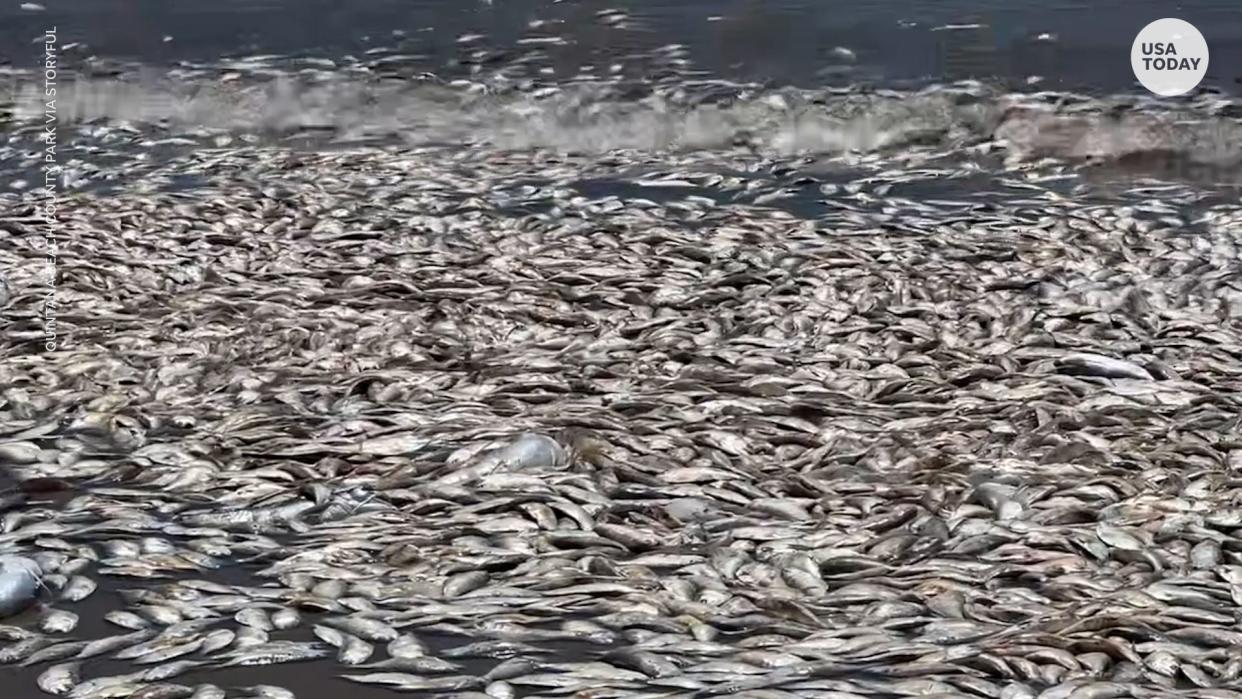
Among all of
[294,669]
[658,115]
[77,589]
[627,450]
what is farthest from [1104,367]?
[658,115]

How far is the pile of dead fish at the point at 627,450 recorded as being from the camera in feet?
15.3

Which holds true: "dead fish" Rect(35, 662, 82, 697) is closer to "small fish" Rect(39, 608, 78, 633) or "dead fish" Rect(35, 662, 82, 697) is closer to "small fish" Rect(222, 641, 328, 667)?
"small fish" Rect(39, 608, 78, 633)

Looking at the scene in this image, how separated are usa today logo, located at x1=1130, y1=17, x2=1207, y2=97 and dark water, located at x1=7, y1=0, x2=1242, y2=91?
0.15 m

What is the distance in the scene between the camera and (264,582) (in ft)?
17.3

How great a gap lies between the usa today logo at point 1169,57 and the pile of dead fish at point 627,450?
4416 mm

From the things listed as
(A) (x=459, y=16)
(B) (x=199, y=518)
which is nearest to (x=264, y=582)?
(B) (x=199, y=518)

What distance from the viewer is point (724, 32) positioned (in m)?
18.0

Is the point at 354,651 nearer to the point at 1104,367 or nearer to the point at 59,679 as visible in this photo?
the point at 59,679

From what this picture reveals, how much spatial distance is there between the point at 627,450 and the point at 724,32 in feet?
40.5

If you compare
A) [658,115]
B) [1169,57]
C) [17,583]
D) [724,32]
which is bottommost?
[17,583]

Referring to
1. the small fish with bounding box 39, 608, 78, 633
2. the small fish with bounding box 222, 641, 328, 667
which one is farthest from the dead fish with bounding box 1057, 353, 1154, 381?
the small fish with bounding box 39, 608, 78, 633

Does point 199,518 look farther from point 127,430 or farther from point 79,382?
point 79,382

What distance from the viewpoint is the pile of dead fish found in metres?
4.68

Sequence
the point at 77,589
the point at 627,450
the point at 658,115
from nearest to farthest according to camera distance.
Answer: the point at 77,589
the point at 627,450
the point at 658,115
